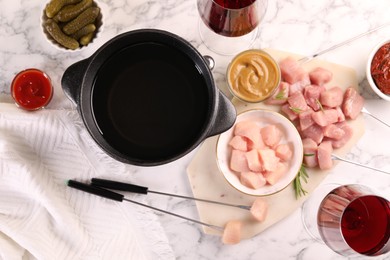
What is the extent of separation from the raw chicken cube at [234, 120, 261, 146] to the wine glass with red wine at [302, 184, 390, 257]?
0.24 m

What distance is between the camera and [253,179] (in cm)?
150

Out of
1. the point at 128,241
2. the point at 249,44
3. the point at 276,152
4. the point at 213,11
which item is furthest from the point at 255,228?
the point at 213,11

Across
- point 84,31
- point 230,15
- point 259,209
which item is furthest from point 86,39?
point 259,209

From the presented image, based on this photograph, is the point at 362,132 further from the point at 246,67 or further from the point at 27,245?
the point at 27,245

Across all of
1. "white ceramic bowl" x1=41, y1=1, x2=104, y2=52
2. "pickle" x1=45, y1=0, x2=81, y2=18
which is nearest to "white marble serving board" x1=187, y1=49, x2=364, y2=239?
"white ceramic bowl" x1=41, y1=1, x2=104, y2=52

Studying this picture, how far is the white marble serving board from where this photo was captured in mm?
1552

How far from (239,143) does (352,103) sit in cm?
33

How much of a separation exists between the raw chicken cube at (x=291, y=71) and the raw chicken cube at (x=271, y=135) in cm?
14

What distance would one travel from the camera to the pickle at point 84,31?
1.48 metres

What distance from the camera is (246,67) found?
4.97 feet

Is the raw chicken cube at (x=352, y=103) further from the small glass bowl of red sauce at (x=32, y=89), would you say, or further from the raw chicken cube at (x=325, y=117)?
the small glass bowl of red sauce at (x=32, y=89)

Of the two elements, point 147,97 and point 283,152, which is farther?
point 283,152

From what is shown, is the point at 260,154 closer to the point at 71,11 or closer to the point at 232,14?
the point at 232,14

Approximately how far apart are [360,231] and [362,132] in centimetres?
29
